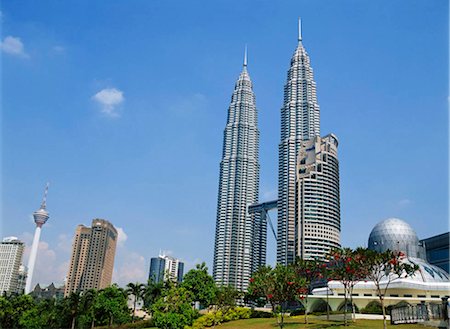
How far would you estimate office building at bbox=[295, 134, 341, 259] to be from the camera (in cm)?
18088

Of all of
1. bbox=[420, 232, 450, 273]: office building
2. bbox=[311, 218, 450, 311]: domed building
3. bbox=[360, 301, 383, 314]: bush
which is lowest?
bbox=[360, 301, 383, 314]: bush

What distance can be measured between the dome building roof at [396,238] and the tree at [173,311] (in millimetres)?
64896

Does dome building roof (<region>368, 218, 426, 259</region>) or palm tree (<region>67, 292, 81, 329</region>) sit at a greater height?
dome building roof (<region>368, 218, 426, 259</region>)

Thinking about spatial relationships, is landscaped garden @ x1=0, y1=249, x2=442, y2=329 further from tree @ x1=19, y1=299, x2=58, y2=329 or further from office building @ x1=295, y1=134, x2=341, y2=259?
office building @ x1=295, y1=134, x2=341, y2=259

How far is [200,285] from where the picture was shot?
84125 millimetres

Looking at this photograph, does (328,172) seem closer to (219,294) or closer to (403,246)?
(403,246)

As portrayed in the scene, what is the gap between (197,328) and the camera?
2606 inches

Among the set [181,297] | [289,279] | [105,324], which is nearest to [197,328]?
[181,297]

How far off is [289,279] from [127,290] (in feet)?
175

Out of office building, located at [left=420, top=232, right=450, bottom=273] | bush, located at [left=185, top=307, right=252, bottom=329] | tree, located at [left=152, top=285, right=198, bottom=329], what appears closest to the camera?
tree, located at [left=152, top=285, right=198, bottom=329]

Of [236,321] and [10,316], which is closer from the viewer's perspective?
[236,321]

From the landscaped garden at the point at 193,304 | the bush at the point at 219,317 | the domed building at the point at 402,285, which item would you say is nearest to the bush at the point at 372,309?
the landscaped garden at the point at 193,304

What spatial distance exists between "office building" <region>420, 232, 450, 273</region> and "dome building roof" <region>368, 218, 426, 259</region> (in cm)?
4113

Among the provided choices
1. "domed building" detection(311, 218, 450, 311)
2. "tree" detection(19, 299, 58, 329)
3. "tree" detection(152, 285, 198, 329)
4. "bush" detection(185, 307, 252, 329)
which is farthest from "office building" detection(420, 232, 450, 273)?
Result: "tree" detection(19, 299, 58, 329)
